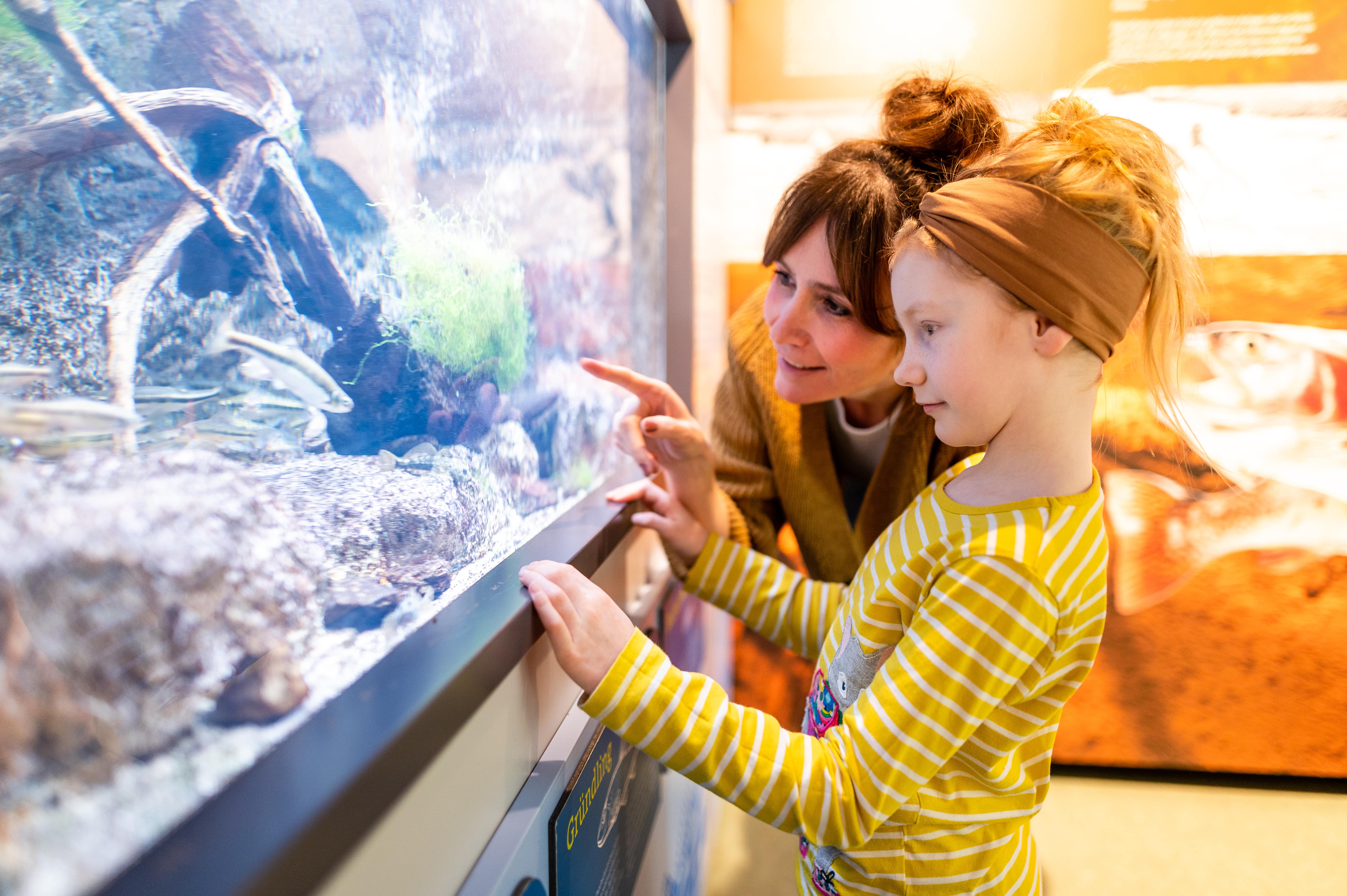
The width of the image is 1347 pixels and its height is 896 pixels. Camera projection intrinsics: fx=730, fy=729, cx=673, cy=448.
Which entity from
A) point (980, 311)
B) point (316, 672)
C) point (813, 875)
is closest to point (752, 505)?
point (813, 875)

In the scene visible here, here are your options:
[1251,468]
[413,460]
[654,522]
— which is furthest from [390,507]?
[1251,468]

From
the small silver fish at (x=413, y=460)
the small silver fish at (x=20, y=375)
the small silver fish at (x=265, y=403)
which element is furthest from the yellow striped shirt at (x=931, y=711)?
the small silver fish at (x=20, y=375)

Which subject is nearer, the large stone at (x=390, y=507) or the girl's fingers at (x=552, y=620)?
the large stone at (x=390, y=507)

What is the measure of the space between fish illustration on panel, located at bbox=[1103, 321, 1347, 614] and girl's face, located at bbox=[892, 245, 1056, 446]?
1496 millimetres

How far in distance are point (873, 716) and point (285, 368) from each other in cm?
55

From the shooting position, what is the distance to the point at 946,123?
93 cm

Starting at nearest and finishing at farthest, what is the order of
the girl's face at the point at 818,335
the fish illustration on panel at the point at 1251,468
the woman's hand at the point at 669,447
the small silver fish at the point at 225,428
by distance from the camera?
the small silver fish at the point at 225,428 < the girl's face at the point at 818,335 < the woman's hand at the point at 669,447 < the fish illustration on panel at the point at 1251,468

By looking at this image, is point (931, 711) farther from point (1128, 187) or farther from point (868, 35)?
point (868, 35)

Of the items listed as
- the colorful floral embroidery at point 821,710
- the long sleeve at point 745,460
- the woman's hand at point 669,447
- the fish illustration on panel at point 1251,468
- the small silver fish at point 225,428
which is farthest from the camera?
the fish illustration on panel at point 1251,468

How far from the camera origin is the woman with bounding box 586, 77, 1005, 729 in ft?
3.02

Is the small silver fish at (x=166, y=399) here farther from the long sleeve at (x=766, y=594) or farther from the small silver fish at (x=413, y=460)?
the long sleeve at (x=766, y=594)

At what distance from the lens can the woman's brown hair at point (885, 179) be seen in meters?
0.90

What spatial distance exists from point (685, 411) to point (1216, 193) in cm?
163

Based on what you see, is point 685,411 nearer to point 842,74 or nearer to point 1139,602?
point 842,74
